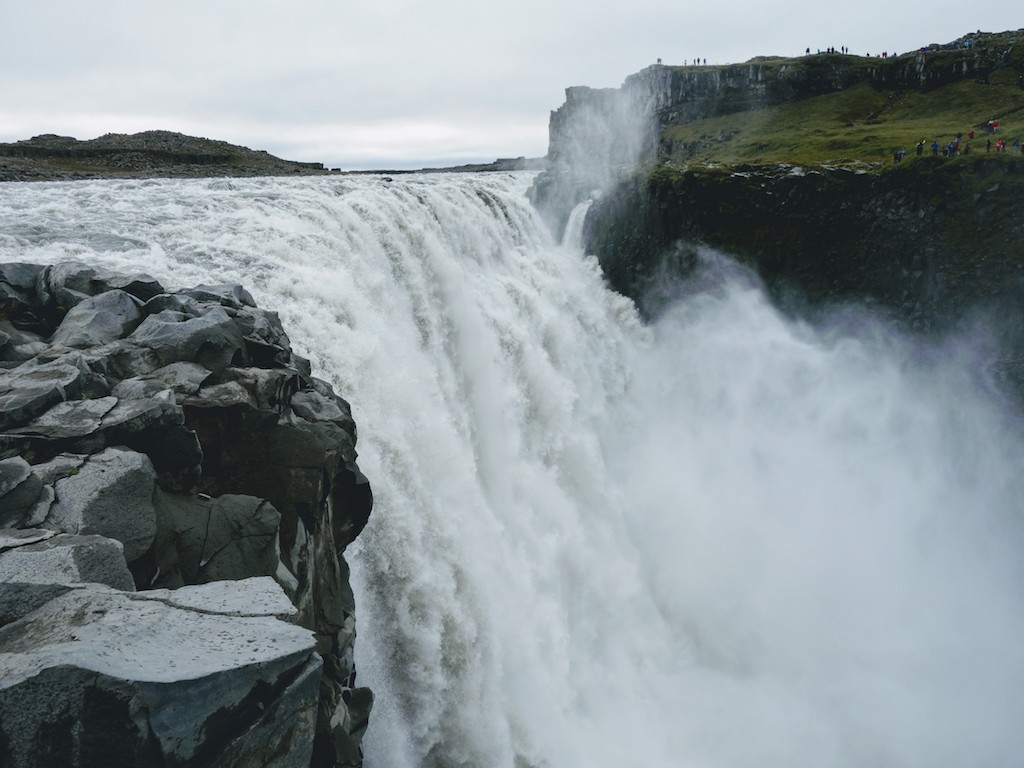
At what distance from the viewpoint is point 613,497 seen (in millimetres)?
27938

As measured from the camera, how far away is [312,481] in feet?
34.6

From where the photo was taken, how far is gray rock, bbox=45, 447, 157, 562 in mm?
7438

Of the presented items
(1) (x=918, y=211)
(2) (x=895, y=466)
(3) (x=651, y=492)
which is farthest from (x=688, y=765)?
(1) (x=918, y=211)

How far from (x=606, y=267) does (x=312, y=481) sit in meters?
37.0

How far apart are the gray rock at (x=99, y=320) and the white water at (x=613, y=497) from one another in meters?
4.95

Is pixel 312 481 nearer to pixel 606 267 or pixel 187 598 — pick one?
pixel 187 598

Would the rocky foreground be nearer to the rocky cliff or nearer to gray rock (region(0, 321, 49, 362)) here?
gray rock (region(0, 321, 49, 362))

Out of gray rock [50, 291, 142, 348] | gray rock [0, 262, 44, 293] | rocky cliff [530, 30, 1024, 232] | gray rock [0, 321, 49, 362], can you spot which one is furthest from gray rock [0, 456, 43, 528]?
rocky cliff [530, 30, 1024, 232]

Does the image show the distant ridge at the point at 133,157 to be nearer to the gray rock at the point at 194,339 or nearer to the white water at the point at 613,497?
the white water at the point at 613,497

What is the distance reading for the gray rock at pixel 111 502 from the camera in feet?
24.4

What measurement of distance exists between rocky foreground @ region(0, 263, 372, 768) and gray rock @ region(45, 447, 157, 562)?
2cm

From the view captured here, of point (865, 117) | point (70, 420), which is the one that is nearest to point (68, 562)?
point (70, 420)

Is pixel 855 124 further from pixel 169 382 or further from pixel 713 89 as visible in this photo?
pixel 169 382

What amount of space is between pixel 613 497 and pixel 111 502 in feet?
73.8
